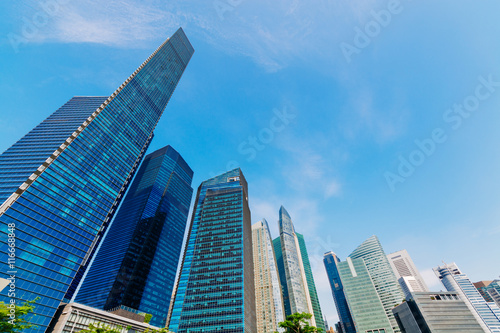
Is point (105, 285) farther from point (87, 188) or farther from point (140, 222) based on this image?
point (87, 188)

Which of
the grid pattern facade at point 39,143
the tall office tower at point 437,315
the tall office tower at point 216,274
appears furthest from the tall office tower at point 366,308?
the grid pattern facade at point 39,143

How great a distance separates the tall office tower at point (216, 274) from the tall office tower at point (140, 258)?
39.9 m

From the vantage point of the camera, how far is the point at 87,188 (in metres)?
106

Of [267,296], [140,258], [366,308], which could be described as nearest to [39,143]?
[140,258]

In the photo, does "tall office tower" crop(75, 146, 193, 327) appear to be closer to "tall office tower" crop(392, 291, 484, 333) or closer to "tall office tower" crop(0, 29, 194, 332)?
"tall office tower" crop(0, 29, 194, 332)

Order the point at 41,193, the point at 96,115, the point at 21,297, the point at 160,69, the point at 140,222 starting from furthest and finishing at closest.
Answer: the point at 160,69 → the point at 140,222 → the point at 96,115 → the point at 41,193 → the point at 21,297

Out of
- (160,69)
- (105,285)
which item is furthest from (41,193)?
(160,69)

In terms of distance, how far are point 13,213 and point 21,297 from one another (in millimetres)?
26226

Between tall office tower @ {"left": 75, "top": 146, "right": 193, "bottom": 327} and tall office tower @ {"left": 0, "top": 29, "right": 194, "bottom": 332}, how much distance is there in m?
44.5

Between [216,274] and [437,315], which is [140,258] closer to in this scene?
[216,274]

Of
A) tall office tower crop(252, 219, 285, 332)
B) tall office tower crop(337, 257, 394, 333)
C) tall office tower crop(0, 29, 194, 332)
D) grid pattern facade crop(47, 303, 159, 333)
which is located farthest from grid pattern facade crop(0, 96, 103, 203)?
tall office tower crop(337, 257, 394, 333)

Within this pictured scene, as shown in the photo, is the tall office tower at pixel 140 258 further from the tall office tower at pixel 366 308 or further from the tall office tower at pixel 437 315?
the tall office tower at pixel 366 308

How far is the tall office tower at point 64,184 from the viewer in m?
76.4

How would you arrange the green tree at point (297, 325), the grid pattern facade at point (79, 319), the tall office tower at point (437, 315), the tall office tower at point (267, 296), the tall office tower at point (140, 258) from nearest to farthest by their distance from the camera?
the green tree at point (297, 325), the grid pattern facade at point (79, 319), the tall office tower at point (437, 315), the tall office tower at point (140, 258), the tall office tower at point (267, 296)
